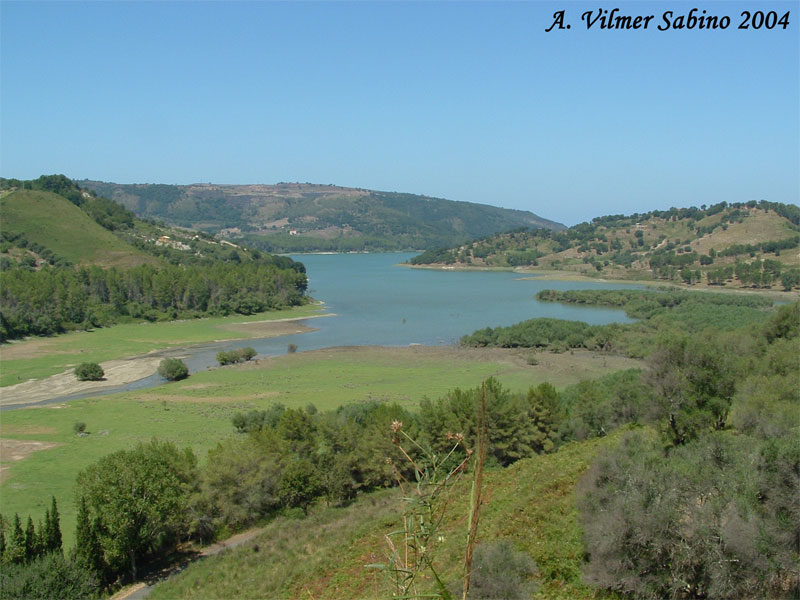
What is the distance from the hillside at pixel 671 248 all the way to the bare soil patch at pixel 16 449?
8910 cm

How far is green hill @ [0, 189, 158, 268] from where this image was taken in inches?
3098

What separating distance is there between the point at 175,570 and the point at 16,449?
42.4ft

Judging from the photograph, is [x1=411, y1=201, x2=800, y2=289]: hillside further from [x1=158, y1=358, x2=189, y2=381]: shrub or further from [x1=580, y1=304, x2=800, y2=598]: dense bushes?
[x1=580, y1=304, x2=800, y2=598]: dense bushes

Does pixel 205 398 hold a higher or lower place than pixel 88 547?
lower

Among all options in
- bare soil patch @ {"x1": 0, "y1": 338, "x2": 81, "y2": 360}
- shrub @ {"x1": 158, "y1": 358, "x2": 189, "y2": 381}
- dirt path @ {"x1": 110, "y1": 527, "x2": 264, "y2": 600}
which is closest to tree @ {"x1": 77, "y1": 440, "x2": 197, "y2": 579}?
dirt path @ {"x1": 110, "y1": 527, "x2": 264, "y2": 600}

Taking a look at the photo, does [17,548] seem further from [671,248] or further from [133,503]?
[671,248]

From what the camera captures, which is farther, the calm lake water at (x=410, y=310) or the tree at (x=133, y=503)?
the calm lake water at (x=410, y=310)

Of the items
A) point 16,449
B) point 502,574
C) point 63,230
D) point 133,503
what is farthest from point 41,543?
point 63,230

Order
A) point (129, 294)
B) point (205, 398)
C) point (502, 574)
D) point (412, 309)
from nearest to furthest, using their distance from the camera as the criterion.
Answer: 1. point (502, 574)
2. point (205, 398)
3. point (129, 294)
4. point (412, 309)

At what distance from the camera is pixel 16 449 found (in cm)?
2509

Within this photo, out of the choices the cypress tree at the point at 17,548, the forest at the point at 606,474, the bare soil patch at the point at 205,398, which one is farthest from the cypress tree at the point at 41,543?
the bare soil patch at the point at 205,398

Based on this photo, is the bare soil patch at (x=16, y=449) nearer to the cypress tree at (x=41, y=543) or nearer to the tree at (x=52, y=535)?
the tree at (x=52, y=535)

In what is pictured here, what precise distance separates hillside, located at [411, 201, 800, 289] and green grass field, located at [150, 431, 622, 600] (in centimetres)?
8495

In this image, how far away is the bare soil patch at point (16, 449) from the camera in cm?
2391
